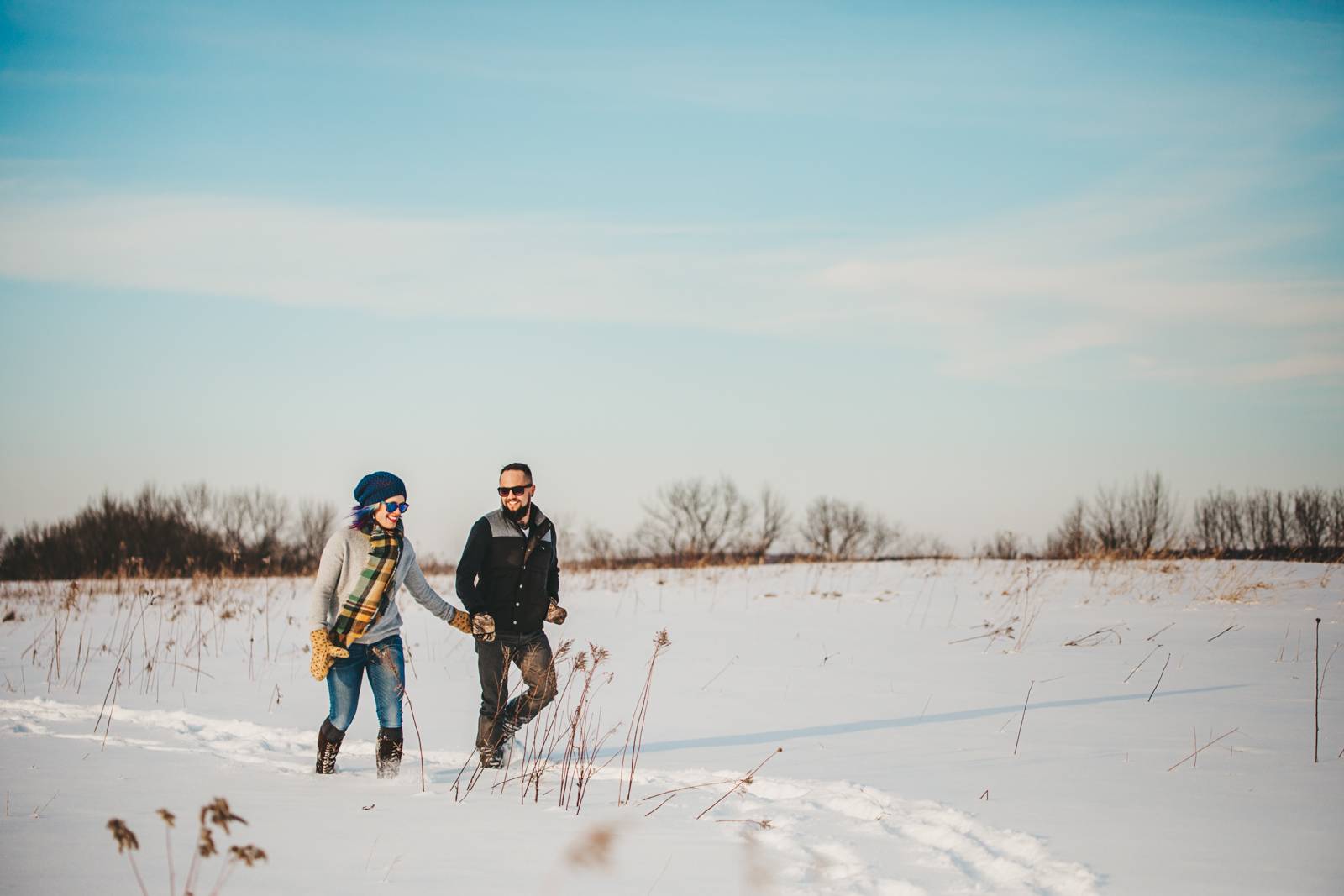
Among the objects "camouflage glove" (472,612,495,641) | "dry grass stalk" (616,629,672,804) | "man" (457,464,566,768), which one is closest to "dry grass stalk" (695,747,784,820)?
"dry grass stalk" (616,629,672,804)

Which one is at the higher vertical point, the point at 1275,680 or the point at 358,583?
the point at 358,583

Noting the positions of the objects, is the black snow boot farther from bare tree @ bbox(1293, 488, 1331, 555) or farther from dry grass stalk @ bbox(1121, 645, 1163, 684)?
bare tree @ bbox(1293, 488, 1331, 555)

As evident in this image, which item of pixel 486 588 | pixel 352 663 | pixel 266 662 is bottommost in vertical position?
pixel 266 662

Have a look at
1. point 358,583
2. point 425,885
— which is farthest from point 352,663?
point 425,885

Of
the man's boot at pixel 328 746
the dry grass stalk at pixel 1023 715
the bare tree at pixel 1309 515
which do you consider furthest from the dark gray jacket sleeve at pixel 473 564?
the bare tree at pixel 1309 515

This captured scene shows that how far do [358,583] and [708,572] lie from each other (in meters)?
13.5

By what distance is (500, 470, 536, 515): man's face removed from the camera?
18.7 feet

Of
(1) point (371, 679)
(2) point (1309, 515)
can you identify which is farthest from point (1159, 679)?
(2) point (1309, 515)

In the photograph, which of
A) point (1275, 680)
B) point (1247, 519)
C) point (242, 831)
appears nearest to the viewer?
point (242, 831)

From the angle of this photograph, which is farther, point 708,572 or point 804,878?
point 708,572

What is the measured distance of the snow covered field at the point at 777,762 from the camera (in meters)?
3.50

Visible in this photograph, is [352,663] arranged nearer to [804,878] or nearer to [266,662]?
[804,878]

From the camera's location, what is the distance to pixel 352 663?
202 inches

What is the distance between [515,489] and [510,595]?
2.17ft
